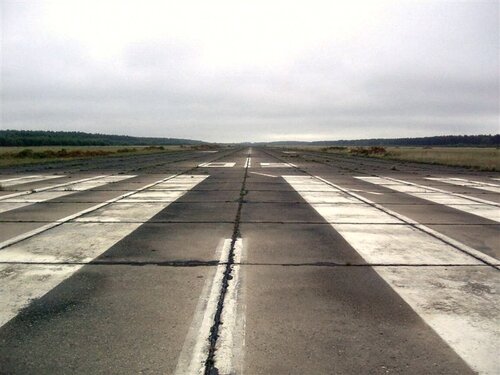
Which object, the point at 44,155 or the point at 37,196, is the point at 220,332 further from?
the point at 44,155

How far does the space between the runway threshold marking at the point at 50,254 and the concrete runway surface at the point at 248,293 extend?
1.1 inches

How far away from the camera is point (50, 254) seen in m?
5.49

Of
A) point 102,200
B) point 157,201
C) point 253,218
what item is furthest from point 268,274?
point 102,200

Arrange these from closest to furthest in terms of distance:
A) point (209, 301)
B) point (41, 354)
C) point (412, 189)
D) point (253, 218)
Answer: point (41, 354)
point (209, 301)
point (253, 218)
point (412, 189)

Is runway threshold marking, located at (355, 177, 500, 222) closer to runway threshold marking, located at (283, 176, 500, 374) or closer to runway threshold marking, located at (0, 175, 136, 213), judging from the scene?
runway threshold marking, located at (283, 176, 500, 374)

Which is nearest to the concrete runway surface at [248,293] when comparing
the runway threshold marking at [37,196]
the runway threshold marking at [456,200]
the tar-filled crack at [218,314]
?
the tar-filled crack at [218,314]

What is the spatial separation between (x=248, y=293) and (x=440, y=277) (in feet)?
7.63

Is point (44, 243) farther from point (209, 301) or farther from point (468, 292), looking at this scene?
point (468, 292)

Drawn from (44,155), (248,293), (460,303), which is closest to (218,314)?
(248,293)

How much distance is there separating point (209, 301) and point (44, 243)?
350cm

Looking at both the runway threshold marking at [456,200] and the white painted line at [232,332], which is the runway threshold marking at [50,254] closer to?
the white painted line at [232,332]

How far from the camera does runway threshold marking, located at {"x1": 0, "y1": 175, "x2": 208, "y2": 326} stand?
412 cm

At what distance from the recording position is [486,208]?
9.80m

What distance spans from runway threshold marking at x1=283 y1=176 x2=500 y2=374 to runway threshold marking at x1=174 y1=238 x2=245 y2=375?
1.68 meters
